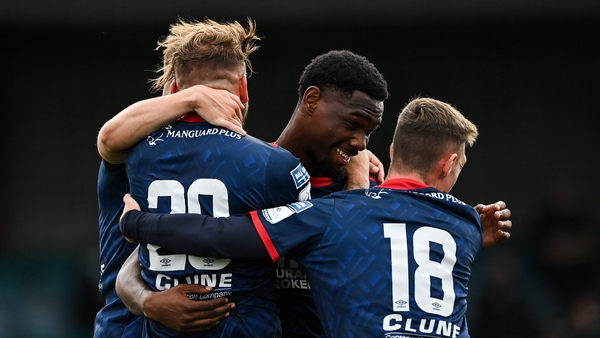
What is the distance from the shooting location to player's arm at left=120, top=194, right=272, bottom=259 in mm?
2992

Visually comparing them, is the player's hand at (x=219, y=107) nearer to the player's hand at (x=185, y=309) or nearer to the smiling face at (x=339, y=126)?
the smiling face at (x=339, y=126)

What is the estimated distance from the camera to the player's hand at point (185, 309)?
9.97 ft

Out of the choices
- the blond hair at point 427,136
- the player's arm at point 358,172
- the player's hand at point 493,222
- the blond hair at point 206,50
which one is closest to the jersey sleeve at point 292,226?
the blond hair at point 427,136

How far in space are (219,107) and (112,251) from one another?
890 mm

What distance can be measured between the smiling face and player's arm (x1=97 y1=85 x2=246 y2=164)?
19.3 inches

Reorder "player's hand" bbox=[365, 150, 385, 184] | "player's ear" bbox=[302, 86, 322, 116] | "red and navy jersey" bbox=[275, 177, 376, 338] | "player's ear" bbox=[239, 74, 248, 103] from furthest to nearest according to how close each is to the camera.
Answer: "player's hand" bbox=[365, 150, 385, 184] → "player's ear" bbox=[302, 86, 322, 116] → "red and navy jersey" bbox=[275, 177, 376, 338] → "player's ear" bbox=[239, 74, 248, 103]

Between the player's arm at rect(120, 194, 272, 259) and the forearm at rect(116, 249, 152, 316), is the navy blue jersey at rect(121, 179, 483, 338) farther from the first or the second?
the forearm at rect(116, 249, 152, 316)

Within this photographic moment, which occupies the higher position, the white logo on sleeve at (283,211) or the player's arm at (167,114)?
the player's arm at (167,114)

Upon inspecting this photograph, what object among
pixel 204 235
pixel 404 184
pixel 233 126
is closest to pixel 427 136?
pixel 404 184

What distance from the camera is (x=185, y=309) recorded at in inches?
119

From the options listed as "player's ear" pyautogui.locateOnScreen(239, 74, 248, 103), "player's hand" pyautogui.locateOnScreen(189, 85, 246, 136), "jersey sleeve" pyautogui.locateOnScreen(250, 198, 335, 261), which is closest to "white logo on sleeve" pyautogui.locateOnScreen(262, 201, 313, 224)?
"jersey sleeve" pyautogui.locateOnScreen(250, 198, 335, 261)

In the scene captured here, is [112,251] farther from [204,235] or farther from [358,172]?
[358,172]

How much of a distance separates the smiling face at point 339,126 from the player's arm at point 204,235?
27.1 inches
